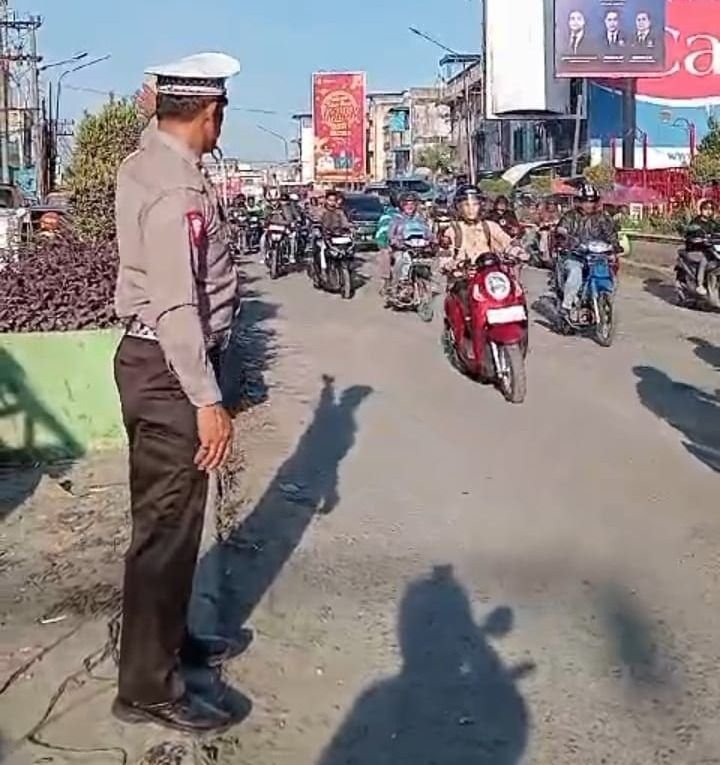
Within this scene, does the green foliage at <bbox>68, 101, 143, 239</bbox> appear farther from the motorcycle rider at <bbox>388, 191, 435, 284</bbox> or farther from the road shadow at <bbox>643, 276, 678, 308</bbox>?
the road shadow at <bbox>643, 276, 678, 308</bbox>

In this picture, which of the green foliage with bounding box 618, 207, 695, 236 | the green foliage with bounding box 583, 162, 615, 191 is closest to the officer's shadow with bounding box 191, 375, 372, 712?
the green foliage with bounding box 618, 207, 695, 236

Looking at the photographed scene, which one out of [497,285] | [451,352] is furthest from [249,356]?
[497,285]

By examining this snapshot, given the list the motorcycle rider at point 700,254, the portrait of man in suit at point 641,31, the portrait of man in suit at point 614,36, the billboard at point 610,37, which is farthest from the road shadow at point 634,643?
the portrait of man in suit at point 641,31

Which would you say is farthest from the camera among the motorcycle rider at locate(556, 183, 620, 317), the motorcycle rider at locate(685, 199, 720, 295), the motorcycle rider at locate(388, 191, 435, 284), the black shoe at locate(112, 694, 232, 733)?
the motorcycle rider at locate(388, 191, 435, 284)

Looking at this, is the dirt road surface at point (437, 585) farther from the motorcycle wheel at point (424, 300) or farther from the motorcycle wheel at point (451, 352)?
the motorcycle wheel at point (424, 300)

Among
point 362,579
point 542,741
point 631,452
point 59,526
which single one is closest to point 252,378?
point 631,452

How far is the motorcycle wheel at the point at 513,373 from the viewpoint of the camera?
32.6 ft

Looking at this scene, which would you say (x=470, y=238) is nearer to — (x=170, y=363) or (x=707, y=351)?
(x=707, y=351)

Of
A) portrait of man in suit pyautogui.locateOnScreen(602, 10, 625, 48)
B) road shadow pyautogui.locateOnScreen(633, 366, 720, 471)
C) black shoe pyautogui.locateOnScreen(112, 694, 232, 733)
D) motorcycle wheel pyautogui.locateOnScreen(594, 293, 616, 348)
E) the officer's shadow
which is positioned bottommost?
black shoe pyautogui.locateOnScreen(112, 694, 232, 733)

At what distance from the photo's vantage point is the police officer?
366 centimetres

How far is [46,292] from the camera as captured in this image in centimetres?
809

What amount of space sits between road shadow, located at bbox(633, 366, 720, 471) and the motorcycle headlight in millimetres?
1291

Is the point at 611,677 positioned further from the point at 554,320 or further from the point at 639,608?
the point at 554,320

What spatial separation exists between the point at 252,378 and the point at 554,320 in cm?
520
